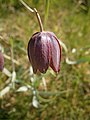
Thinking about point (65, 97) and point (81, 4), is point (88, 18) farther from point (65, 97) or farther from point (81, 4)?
point (65, 97)

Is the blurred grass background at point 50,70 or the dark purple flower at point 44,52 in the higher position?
the dark purple flower at point 44,52

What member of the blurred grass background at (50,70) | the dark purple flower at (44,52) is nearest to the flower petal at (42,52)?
the dark purple flower at (44,52)

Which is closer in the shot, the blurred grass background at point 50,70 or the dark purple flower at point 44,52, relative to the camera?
the dark purple flower at point 44,52

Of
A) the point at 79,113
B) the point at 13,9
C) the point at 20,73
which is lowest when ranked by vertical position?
the point at 79,113

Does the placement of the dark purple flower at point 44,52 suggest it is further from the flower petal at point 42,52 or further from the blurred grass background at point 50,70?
the blurred grass background at point 50,70

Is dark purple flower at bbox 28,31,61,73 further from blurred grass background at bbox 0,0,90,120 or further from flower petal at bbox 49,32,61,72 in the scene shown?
blurred grass background at bbox 0,0,90,120

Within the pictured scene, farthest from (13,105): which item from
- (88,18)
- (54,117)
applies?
(88,18)

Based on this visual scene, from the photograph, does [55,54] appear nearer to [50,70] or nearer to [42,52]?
[42,52]
